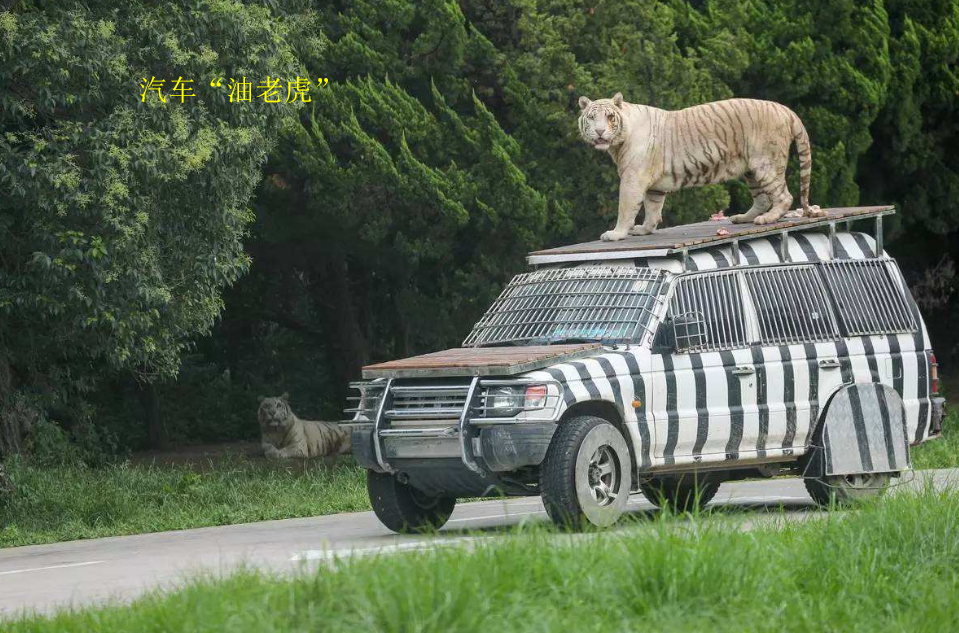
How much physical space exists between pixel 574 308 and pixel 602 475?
1680mm

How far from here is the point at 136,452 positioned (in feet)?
85.1

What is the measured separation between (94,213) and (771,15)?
37.8 feet

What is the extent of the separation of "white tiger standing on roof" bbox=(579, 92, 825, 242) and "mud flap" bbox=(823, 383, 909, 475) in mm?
1911

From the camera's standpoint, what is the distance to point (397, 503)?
1174 centimetres

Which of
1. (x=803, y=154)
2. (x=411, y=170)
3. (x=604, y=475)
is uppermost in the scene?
(x=411, y=170)

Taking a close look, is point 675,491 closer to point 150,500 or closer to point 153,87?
point 150,500

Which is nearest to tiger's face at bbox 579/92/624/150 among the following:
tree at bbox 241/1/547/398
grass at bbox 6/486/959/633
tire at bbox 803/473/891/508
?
tire at bbox 803/473/891/508

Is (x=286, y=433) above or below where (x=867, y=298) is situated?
below

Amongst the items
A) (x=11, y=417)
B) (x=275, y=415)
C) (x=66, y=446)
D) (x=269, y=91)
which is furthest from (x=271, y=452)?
(x=269, y=91)

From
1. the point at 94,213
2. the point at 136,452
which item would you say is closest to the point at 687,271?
the point at 94,213

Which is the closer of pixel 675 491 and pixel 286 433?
pixel 675 491

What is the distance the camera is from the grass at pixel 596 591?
664 cm

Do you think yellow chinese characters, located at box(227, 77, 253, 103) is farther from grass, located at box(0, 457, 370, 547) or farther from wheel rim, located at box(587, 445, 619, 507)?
wheel rim, located at box(587, 445, 619, 507)

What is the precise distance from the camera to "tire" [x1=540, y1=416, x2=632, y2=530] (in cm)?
1052
